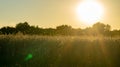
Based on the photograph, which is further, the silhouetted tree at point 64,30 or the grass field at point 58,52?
the silhouetted tree at point 64,30

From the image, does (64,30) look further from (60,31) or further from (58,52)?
(58,52)

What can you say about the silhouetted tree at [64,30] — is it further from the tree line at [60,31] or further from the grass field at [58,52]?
the grass field at [58,52]

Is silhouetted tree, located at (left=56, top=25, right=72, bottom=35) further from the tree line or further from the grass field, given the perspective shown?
the grass field

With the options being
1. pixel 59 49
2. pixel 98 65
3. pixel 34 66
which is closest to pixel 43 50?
pixel 59 49

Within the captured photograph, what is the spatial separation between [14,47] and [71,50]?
4.08 metres

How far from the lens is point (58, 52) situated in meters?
21.9

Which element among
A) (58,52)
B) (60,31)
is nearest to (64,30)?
(60,31)

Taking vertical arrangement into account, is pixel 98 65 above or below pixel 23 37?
below

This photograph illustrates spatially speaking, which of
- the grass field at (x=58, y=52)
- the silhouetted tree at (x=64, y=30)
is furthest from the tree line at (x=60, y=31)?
the grass field at (x=58, y=52)

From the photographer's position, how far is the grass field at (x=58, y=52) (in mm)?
21047

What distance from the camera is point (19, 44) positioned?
2278cm

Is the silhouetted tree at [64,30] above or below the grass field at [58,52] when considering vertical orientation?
above

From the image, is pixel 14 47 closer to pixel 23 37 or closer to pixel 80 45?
pixel 23 37

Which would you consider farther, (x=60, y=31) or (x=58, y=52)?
(x=60, y=31)
